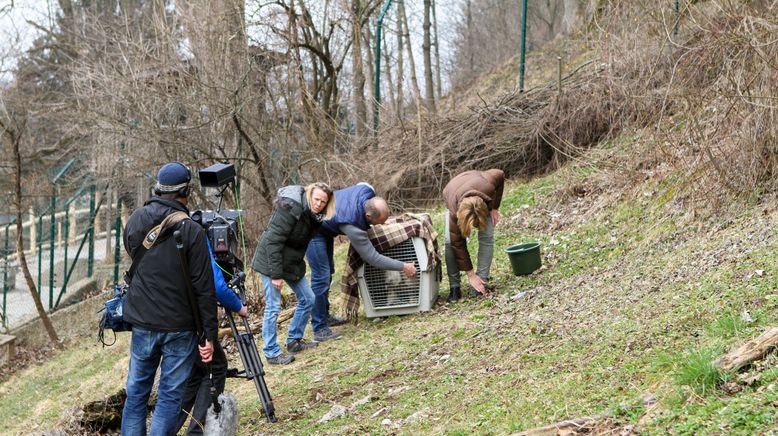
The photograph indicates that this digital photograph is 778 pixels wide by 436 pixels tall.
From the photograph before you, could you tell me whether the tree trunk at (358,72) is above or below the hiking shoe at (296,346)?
above

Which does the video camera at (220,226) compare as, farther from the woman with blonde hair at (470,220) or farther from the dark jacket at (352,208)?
the woman with blonde hair at (470,220)

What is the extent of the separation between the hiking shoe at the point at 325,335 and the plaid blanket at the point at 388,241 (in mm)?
293

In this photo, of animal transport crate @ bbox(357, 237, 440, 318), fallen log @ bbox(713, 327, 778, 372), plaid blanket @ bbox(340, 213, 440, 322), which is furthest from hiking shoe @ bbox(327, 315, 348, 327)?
fallen log @ bbox(713, 327, 778, 372)

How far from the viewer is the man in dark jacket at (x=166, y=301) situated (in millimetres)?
5102

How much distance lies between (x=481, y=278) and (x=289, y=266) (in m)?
2.04

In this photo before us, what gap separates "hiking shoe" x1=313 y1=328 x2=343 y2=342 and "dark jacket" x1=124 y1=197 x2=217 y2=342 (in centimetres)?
297

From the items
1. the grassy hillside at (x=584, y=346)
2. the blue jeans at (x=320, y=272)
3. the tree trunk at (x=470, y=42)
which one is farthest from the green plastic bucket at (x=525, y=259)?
the tree trunk at (x=470, y=42)

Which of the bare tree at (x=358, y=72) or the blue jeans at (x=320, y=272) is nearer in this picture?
the blue jeans at (x=320, y=272)

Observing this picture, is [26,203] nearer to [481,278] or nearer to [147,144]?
[147,144]

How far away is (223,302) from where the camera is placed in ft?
18.4

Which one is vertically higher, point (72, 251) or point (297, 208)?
point (297, 208)

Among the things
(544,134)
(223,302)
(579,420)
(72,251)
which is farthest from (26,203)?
(579,420)

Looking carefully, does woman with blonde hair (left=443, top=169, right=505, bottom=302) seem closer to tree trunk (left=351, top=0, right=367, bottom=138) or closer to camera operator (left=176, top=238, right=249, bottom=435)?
camera operator (left=176, top=238, right=249, bottom=435)

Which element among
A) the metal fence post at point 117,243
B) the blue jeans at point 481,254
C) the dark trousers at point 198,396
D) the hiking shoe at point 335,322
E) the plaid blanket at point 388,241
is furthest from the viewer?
the metal fence post at point 117,243
